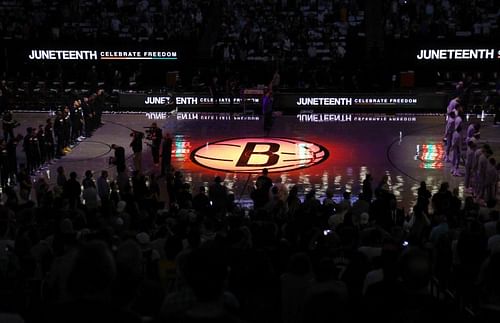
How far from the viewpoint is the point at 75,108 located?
23.9 meters

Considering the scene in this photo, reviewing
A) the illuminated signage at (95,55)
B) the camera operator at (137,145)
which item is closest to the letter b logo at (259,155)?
the camera operator at (137,145)

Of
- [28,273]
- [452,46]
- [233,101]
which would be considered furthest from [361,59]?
[28,273]

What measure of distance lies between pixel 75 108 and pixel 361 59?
12283 mm

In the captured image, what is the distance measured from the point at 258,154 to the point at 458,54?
39.1 feet

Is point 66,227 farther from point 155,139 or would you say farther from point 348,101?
point 348,101

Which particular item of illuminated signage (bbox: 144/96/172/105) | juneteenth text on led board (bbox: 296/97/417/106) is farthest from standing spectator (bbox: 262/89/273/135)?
illuminated signage (bbox: 144/96/172/105)

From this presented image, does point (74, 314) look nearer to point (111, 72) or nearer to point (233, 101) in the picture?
point (233, 101)

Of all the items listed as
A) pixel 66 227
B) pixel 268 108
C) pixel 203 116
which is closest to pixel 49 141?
pixel 268 108

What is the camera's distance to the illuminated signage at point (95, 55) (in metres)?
32.2

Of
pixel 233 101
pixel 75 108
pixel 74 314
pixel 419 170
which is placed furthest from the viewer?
pixel 233 101

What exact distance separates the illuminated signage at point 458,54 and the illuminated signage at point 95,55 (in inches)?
384

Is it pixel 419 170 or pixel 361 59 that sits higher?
pixel 361 59

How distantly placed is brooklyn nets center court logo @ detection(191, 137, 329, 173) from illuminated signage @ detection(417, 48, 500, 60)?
9244 millimetres

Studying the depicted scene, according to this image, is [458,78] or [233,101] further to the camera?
[458,78]
